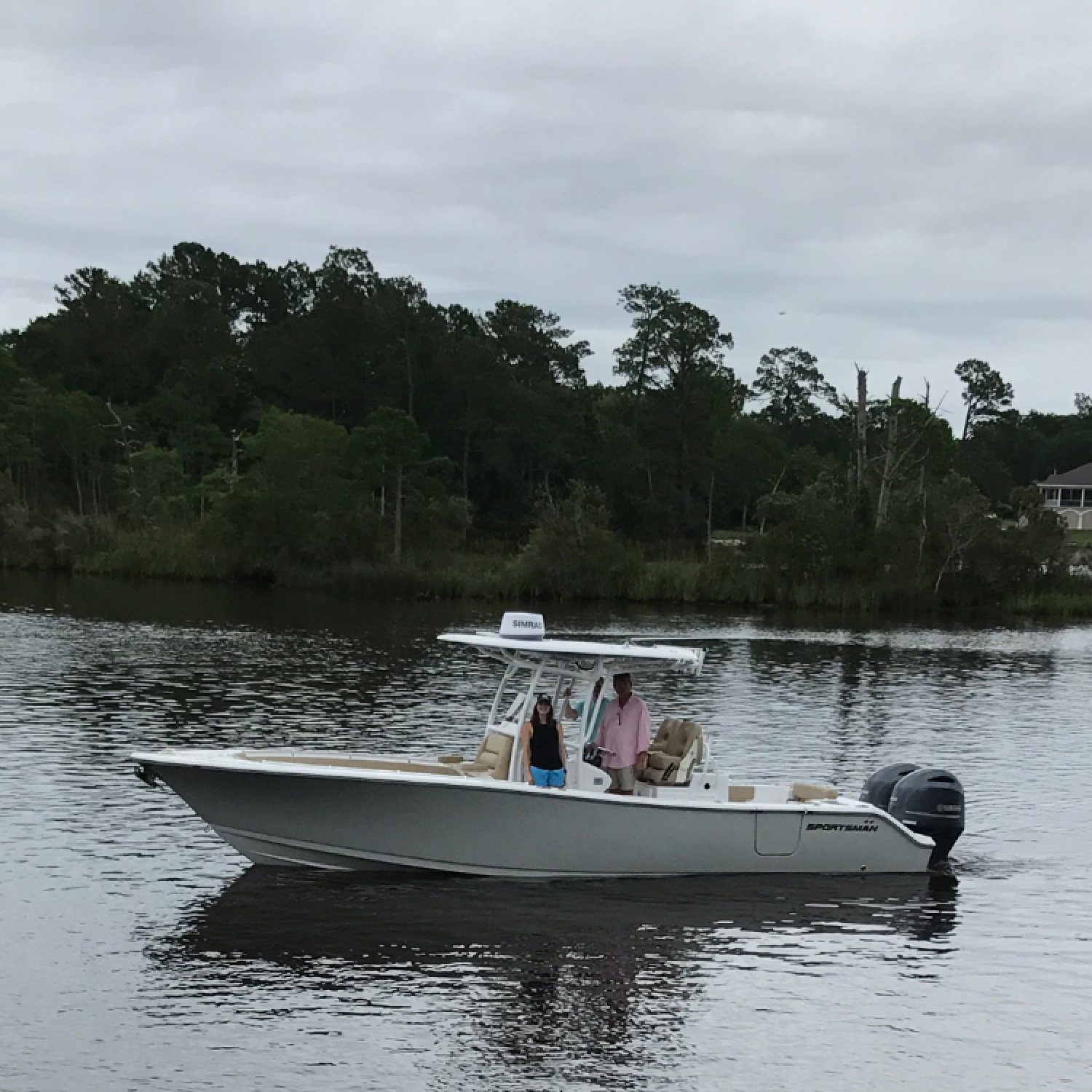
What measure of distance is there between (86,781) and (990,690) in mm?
23851

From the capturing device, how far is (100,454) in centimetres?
9875

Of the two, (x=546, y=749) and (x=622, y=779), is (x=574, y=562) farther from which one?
(x=546, y=749)

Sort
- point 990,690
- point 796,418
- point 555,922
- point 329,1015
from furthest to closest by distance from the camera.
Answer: point 796,418
point 990,690
point 555,922
point 329,1015

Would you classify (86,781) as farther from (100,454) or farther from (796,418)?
(796,418)

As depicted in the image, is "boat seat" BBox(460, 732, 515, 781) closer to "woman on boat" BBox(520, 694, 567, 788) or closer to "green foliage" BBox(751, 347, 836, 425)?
"woman on boat" BBox(520, 694, 567, 788)

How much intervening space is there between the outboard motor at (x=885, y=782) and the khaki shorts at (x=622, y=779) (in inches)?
135

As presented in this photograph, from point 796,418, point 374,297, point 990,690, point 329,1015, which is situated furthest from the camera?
point 796,418

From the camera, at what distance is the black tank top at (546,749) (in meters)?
17.0

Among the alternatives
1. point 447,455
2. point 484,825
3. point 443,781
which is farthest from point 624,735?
point 447,455

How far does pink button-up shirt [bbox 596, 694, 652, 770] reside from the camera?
57.8ft

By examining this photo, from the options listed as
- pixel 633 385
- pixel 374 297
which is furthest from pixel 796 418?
pixel 374 297

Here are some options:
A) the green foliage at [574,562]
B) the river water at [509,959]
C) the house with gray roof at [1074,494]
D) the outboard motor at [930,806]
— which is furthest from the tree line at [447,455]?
the outboard motor at [930,806]

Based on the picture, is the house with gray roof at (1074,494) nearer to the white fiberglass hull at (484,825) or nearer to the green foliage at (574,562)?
the green foliage at (574,562)

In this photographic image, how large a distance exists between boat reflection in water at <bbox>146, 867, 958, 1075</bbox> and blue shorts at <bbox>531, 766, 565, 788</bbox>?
4.08ft
